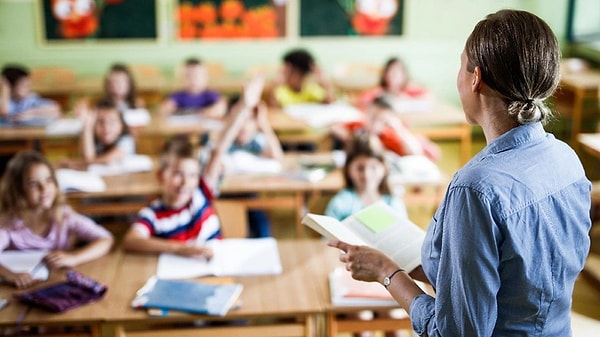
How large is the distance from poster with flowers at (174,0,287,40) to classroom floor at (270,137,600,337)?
1.98 metres

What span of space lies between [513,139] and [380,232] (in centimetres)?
62

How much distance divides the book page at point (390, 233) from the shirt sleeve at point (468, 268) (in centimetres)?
41

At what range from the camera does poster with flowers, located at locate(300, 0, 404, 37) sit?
679 centimetres

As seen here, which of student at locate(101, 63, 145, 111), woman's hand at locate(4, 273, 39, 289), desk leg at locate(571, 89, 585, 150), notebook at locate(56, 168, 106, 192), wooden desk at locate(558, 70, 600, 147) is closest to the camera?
woman's hand at locate(4, 273, 39, 289)

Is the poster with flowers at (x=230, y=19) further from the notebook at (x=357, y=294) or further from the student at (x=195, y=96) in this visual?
the notebook at (x=357, y=294)

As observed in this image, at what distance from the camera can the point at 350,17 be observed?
6855mm

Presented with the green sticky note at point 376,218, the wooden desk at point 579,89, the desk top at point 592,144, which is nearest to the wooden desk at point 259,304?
the green sticky note at point 376,218

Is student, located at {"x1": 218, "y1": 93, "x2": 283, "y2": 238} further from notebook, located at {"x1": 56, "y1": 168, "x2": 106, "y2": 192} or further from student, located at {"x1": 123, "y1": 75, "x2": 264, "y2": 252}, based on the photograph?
student, located at {"x1": 123, "y1": 75, "x2": 264, "y2": 252}

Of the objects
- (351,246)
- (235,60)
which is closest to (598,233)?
(351,246)

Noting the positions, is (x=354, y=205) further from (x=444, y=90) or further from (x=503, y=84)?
(x=444, y=90)

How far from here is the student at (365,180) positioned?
3064 millimetres

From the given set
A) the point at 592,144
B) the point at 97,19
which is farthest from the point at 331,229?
the point at 97,19

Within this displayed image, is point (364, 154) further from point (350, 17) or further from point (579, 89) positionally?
point (350, 17)

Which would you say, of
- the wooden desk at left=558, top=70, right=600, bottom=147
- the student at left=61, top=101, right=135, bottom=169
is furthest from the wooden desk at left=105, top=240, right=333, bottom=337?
the wooden desk at left=558, top=70, right=600, bottom=147
